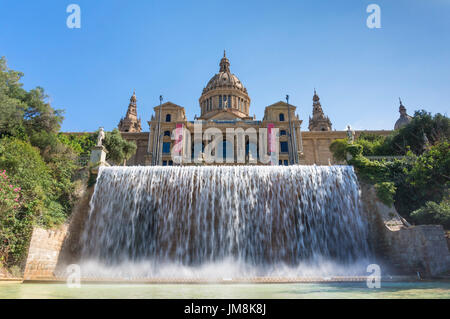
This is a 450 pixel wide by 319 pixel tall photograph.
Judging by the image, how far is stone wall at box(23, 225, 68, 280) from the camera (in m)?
9.93

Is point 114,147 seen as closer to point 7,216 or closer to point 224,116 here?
point 7,216

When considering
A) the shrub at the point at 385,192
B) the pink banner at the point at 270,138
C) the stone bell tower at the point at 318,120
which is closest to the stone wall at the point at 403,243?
the shrub at the point at 385,192

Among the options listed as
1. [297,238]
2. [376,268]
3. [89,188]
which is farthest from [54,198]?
[376,268]

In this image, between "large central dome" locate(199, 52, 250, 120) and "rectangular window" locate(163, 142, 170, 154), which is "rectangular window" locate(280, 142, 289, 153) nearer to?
"large central dome" locate(199, 52, 250, 120)

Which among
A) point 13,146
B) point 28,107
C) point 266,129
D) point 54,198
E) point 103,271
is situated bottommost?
point 103,271

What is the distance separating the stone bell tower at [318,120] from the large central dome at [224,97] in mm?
14056

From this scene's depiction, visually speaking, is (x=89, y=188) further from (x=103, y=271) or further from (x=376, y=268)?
(x=376, y=268)

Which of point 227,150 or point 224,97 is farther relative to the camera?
point 224,97

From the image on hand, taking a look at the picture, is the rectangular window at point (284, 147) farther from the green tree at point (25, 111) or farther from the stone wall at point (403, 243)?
the green tree at point (25, 111)

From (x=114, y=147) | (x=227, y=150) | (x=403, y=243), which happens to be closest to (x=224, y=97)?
(x=227, y=150)

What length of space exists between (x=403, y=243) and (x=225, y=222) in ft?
23.1

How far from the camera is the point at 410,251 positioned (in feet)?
33.2

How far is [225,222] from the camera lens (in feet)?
41.0
